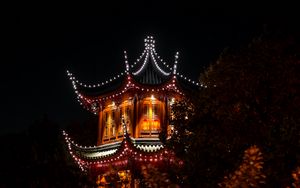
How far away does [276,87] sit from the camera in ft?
28.5

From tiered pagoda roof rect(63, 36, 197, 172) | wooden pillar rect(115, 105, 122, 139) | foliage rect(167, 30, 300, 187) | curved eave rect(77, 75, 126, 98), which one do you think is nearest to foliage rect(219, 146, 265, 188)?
foliage rect(167, 30, 300, 187)

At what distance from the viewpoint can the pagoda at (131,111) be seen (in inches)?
698

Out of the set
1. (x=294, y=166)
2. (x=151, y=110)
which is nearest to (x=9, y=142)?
(x=151, y=110)

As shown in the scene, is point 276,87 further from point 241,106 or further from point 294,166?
point 294,166

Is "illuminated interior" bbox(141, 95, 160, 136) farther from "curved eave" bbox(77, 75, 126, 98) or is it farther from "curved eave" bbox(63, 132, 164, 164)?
"curved eave" bbox(77, 75, 126, 98)

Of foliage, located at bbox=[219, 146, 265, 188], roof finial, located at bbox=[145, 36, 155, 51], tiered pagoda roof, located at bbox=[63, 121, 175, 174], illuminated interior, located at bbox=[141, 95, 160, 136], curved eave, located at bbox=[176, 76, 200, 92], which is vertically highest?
roof finial, located at bbox=[145, 36, 155, 51]

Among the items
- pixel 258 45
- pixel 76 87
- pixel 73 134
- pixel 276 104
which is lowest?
pixel 276 104

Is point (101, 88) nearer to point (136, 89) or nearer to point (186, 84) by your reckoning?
point (136, 89)

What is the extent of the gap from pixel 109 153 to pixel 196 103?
9.25 metres

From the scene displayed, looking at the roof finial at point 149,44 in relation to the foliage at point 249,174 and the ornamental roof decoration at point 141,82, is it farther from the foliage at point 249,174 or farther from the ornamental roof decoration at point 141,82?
the foliage at point 249,174

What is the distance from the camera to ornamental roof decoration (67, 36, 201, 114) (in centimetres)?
1845

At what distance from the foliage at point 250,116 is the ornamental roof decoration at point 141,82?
8.80 metres

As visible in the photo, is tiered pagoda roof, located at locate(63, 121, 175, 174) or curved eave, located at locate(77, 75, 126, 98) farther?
curved eave, located at locate(77, 75, 126, 98)

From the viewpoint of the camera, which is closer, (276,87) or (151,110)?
(276,87)
